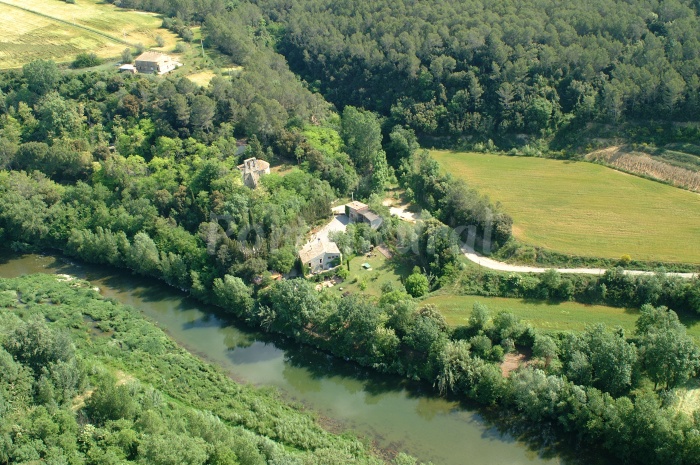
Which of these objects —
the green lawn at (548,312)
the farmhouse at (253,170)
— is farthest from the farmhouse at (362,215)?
the green lawn at (548,312)

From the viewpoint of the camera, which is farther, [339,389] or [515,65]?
[515,65]

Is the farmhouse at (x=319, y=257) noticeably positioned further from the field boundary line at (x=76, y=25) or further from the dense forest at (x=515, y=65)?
the field boundary line at (x=76, y=25)

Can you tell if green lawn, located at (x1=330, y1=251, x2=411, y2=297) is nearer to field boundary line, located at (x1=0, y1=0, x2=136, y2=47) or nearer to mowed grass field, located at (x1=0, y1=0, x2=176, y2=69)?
mowed grass field, located at (x1=0, y1=0, x2=176, y2=69)

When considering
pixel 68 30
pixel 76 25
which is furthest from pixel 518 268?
pixel 76 25

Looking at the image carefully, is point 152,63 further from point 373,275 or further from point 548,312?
point 548,312

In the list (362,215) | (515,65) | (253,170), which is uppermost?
(515,65)

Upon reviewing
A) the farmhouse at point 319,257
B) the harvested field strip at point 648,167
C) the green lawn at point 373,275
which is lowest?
the green lawn at point 373,275

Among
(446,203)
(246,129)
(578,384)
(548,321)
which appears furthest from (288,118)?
(578,384)
